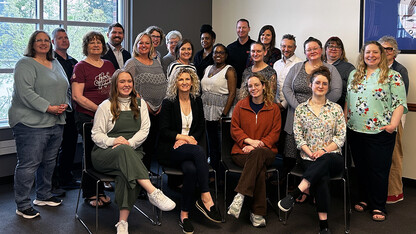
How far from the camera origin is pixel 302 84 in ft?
13.0

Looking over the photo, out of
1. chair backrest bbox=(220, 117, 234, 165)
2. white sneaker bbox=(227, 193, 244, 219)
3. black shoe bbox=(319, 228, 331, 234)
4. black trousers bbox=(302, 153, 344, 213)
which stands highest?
chair backrest bbox=(220, 117, 234, 165)

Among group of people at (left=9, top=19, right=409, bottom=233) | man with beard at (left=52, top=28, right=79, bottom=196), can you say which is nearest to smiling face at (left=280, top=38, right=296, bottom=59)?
group of people at (left=9, top=19, right=409, bottom=233)

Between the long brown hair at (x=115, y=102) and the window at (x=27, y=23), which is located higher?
the window at (x=27, y=23)

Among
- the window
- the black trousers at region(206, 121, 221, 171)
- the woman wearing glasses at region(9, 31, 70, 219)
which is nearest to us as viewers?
the woman wearing glasses at region(9, 31, 70, 219)

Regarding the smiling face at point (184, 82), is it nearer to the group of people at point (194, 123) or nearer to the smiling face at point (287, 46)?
the group of people at point (194, 123)

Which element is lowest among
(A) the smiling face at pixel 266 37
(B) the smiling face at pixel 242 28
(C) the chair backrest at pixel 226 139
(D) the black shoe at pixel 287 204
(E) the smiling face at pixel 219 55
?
(D) the black shoe at pixel 287 204

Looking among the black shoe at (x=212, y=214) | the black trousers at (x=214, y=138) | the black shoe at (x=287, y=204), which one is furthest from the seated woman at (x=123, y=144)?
the black trousers at (x=214, y=138)

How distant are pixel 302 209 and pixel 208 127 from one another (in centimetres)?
119

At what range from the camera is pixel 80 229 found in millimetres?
3430

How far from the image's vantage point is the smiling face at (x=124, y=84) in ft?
11.4

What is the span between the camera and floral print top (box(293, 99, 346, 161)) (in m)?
3.61

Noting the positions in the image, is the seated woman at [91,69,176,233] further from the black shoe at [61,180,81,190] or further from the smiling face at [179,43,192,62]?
the black shoe at [61,180,81,190]

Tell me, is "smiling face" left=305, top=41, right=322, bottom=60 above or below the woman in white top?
above

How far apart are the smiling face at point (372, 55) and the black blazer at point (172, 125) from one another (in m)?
1.40
